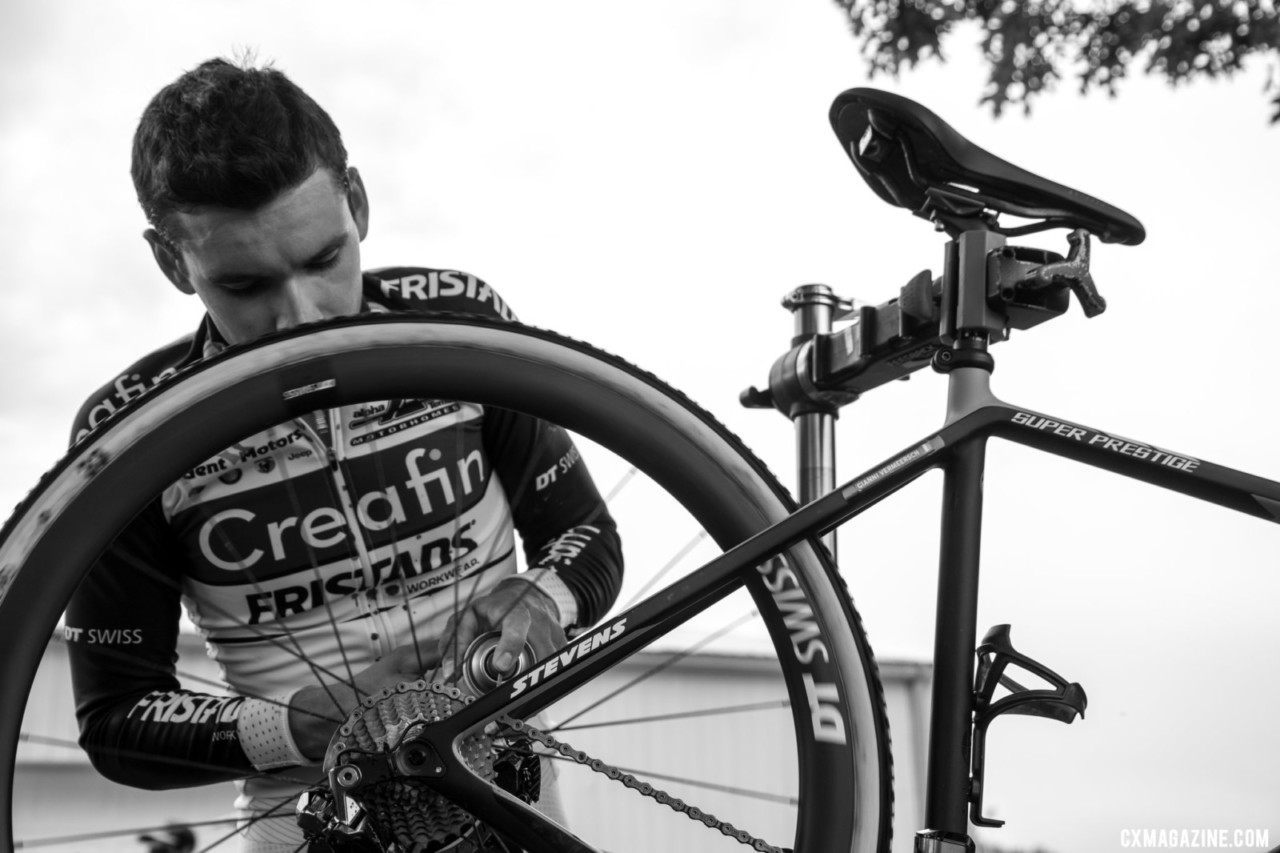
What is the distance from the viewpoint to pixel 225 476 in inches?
36.8

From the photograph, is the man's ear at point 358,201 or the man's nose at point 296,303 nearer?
the man's nose at point 296,303

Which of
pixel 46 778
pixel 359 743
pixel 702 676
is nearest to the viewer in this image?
pixel 359 743

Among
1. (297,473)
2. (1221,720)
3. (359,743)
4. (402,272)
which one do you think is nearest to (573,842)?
(359,743)

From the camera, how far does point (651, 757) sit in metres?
1.60

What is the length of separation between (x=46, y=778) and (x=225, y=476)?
1.25 ft

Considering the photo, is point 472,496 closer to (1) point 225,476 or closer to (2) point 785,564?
(1) point 225,476

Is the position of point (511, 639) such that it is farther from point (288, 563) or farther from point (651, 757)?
point (651, 757)

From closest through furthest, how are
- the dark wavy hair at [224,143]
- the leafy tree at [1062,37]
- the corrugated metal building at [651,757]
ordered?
the dark wavy hair at [224,143] < the corrugated metal building at [651,757] < the leafy tree at [1062,37]

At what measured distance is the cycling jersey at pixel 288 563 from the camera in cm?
91

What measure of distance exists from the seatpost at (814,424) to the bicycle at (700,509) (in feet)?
0.99

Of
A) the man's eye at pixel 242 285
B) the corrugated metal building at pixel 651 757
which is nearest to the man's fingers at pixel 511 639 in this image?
the corrugated metal building at pixel 651 757

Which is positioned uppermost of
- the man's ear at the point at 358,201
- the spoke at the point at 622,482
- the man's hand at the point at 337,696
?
the man's ear at the point at 358,201

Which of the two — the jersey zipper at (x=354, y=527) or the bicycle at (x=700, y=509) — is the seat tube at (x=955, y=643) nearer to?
the bicycle at (x=700, y=509)

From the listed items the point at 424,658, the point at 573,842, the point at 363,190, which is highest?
the point at 363,190
